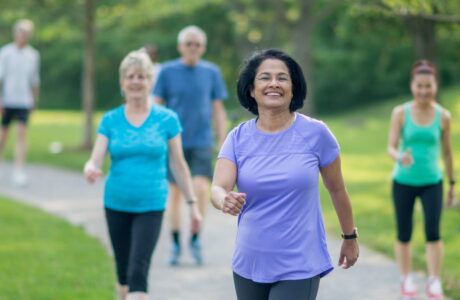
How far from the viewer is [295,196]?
181 inches

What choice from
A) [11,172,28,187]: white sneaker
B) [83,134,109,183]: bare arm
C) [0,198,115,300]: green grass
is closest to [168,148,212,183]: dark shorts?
[0,198,115,300]: green grass

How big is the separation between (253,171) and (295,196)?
0.22 meters

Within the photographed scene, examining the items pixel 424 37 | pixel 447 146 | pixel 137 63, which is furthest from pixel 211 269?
pixel 424 37

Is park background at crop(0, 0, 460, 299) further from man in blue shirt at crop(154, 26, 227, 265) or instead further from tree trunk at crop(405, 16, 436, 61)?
man in blue shirt at crop(154, 26, 227, 265)

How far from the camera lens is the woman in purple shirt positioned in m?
4.59

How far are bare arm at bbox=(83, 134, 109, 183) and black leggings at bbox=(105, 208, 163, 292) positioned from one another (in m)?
0.34

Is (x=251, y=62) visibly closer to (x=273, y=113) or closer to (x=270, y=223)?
(x=273, y=113)

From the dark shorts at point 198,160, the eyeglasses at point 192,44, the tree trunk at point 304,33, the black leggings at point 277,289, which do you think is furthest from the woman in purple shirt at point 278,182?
the tree trunk at point 304,33

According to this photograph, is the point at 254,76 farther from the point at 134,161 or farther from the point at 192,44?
the point at 192,44

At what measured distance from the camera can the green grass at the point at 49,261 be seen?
7.66 m

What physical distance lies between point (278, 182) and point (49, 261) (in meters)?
4.83

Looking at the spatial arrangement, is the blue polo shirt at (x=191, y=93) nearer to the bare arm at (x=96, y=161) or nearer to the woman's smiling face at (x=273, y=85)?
the bare arm at (x=96, y=161)

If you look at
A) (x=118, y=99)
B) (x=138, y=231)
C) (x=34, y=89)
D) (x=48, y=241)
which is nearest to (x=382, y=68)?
(x=118, y=99)

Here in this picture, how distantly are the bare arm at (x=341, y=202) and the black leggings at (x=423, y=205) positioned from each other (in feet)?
9.53
